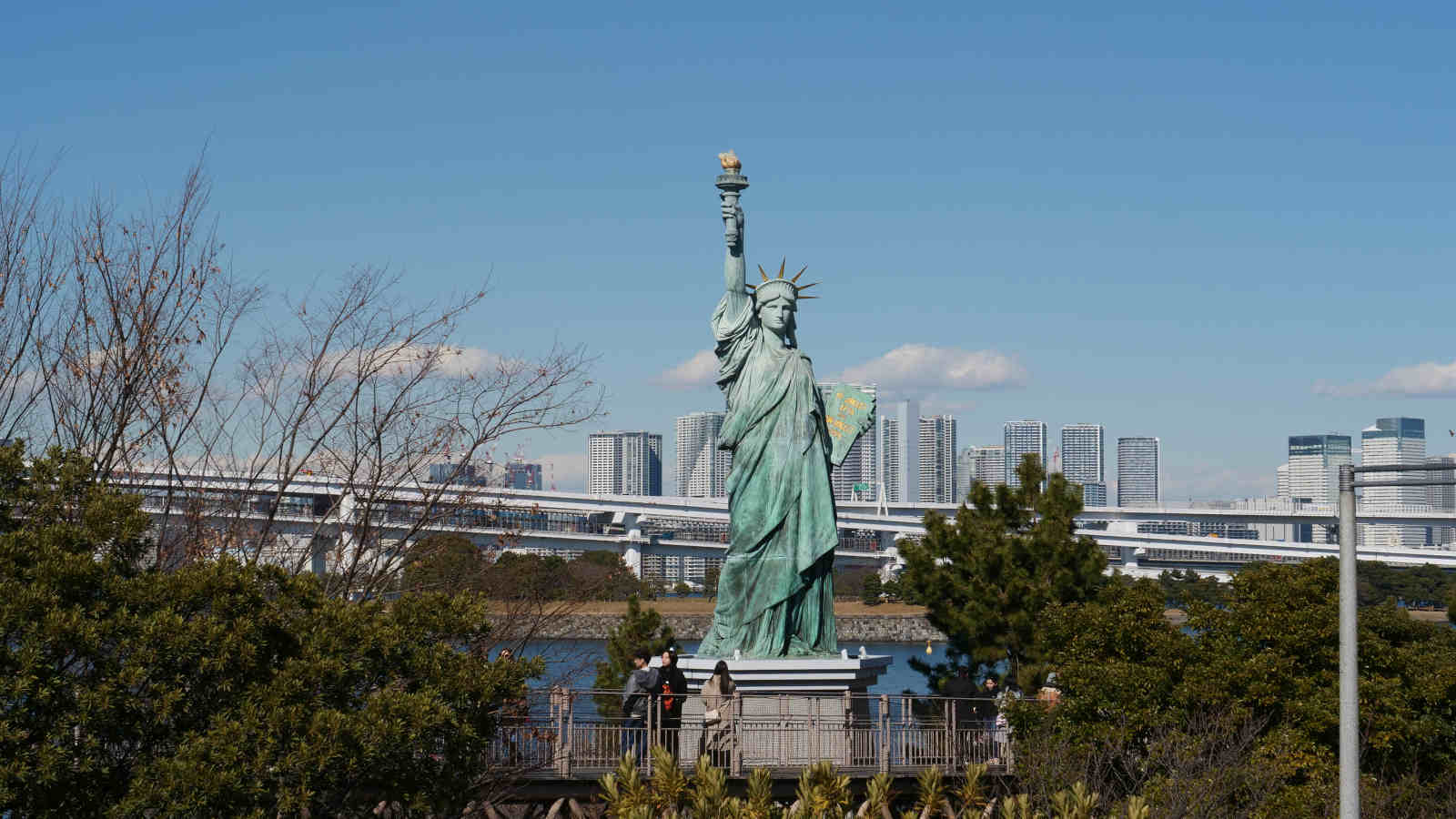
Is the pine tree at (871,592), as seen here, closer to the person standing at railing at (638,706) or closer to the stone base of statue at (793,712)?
the stone base of statue at (793,712)

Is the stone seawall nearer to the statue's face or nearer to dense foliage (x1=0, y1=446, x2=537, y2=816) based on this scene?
the statue's face

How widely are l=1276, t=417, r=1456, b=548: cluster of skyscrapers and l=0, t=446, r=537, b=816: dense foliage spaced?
313ft

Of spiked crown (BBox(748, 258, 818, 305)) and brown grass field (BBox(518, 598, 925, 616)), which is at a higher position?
spiked crown (BBox(748, 258, 818, 305))

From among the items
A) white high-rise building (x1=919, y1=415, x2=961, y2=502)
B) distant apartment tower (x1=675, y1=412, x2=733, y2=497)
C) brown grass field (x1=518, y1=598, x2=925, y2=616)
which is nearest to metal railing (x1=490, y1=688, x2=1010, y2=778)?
brown grass field (x1=518, y1=598, x2=925, y2=616)

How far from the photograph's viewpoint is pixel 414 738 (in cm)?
1098

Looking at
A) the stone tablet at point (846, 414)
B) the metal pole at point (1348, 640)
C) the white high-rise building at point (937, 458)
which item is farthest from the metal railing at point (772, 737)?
the white high-rise building at point (937, 458)

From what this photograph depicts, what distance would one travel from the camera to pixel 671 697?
16453 millimetres

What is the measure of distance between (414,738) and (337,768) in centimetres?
55

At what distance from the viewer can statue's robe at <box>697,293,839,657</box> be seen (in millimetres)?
18016

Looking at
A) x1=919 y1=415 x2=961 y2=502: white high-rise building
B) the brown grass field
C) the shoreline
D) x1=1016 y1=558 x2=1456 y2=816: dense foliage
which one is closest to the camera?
x1=1016 y1=558 x2=1456 y2=816: dense foliage

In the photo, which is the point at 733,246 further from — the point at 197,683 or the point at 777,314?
the point at 197,683

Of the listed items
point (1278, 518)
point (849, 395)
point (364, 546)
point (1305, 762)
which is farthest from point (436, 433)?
point (1278, 518)

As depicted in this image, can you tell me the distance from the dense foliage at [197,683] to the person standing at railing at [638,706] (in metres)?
4.55

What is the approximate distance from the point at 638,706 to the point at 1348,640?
8.24m
